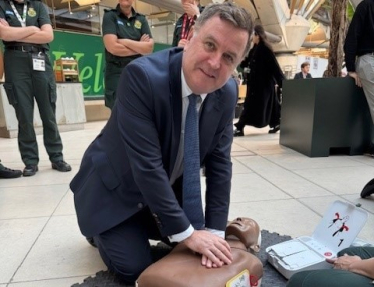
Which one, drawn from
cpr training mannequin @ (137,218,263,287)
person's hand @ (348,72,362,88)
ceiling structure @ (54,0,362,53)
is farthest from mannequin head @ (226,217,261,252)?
ceiling structure @ (54,0,362,53)

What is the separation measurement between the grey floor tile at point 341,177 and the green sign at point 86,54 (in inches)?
230

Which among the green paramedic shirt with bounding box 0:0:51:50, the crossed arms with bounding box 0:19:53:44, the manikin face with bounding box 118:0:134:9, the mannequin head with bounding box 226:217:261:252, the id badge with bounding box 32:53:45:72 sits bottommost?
the mannequin head with bounding box 226:217:261:252

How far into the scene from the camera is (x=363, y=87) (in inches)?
118

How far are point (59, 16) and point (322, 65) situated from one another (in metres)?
9.90

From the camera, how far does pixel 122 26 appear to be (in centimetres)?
271

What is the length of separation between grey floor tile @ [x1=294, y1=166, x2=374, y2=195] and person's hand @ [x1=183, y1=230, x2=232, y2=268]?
55.6 inches

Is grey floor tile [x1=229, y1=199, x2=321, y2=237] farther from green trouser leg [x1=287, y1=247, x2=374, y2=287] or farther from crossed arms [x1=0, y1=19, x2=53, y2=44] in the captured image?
crossed arms [x1=0, y1=19, x2=53, y2=44]

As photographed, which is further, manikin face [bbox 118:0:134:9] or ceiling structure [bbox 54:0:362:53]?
ceiling structure [bbox 54:0:362:53]

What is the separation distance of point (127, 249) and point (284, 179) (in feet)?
5.24

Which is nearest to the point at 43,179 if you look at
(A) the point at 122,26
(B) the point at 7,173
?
(B) the point at 7,173

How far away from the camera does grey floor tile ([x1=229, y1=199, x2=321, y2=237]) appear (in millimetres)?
1638

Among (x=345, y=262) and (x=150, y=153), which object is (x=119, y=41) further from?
(x=345, y=262)

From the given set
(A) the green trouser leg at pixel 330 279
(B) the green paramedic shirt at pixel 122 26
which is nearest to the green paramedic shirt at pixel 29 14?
(B) the green paramedic shirt at pixel 122 26

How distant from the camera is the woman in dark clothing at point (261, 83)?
14.0ft
